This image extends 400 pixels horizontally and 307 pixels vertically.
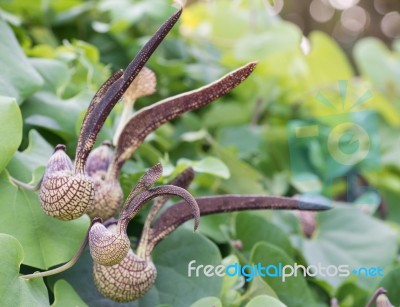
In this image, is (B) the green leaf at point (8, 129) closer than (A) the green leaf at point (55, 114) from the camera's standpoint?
Yes

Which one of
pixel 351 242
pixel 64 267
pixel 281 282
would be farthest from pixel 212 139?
pixel 64 267

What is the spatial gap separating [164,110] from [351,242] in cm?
36

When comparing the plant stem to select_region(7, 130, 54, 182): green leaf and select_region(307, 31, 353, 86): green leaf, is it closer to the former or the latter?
select_region(7, 130, 54, 182): green leaf

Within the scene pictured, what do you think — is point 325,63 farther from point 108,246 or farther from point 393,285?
point 108,246

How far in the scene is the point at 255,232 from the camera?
1.83 ft

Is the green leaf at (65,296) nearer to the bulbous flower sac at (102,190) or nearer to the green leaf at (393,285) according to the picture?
Result: the bulbous flower sac at (102,190)

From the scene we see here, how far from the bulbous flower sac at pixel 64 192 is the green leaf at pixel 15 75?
13cm

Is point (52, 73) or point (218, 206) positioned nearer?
point (218, 206)

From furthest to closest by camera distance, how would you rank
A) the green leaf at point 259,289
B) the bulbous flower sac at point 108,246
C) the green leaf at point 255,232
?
the green leaf at point 255,232, the green leaf at point 259,289, the bulbous flower sac at point 108,246

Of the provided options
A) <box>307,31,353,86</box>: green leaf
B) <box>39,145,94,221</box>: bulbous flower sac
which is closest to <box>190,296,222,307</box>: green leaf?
<box>39,145,94,221</box>: bulbous flower sac

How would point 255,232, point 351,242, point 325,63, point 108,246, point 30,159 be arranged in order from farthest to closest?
point 325,63 < point 351,242 < point 255,232 < point 30,159 < point 108,246

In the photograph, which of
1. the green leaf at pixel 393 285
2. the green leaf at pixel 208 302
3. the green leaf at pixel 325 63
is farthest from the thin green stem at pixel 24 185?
the green leaf at pixel 325 63

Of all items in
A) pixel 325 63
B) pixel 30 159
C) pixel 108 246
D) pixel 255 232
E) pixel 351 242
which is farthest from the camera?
pixel 325 63

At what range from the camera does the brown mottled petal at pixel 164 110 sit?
1.28 ft
